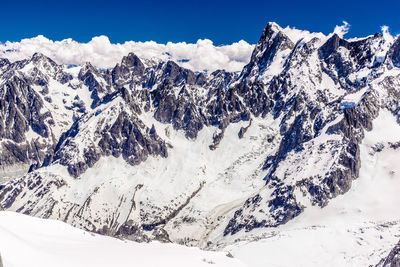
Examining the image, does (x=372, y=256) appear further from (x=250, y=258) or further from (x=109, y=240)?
(x=109, y=240)

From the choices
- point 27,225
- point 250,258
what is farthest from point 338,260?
point 27,225

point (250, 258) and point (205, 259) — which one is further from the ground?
point (250, 258)

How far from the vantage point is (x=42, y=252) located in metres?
49.0

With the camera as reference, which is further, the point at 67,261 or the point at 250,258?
the point at 250,258

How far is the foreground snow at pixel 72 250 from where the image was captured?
151 ft

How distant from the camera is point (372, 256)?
196 meters

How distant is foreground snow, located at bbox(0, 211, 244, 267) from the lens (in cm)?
4594

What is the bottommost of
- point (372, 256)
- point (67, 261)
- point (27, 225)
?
point (67, 261)

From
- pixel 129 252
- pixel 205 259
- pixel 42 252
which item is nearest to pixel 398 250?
pixel 205 259

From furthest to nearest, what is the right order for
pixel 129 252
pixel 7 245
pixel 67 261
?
1. pixel 129 252
2. pixel 67 261
3. pixel 7 245

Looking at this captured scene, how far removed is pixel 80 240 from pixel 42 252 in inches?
599

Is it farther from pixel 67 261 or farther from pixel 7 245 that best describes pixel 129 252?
pixel 7 245

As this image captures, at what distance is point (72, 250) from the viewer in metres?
54.9

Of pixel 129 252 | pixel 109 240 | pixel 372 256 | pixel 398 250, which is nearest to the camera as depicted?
pixel 129 252
